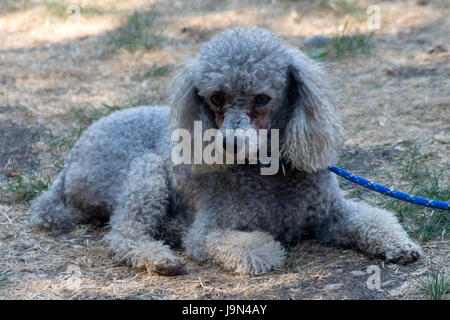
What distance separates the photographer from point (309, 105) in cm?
289


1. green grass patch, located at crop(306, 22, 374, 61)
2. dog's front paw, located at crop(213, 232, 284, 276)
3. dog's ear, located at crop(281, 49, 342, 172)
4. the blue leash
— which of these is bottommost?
dog's front paw, located at crop(213, 232, 284, 276)

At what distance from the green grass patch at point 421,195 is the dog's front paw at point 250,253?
82cm

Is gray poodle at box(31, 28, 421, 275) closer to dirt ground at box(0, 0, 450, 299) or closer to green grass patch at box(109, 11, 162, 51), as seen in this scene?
dirt ground at box(0, 0, 450, 299)

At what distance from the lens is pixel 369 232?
3004mm

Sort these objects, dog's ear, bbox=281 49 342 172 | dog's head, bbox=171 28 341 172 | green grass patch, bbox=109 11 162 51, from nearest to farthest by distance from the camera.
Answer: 1. dog's head, bbox=171 28 341 172
2. dog's ear, bbox=281 49 342 172
3. green grass patch, bbox=109 11 162 51

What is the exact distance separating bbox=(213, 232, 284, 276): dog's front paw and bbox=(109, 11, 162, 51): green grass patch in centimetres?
401

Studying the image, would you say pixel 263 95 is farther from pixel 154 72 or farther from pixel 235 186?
pixel 154 72

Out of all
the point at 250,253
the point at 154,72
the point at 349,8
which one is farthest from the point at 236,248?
Answer: the point at 349,8

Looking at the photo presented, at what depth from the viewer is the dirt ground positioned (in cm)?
280

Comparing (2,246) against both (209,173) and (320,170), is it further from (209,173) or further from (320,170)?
(320,170)

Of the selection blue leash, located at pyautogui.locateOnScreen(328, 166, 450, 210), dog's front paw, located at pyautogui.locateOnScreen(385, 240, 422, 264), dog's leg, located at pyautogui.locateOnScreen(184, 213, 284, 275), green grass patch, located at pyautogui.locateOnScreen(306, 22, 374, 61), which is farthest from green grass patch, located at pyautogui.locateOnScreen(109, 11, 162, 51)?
dog's front paw, located at pyautogui.locateOnScreen(385, 240, 422, 264)

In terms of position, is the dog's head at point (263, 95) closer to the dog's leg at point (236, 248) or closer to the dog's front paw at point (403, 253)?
the dog's leg at point (236, 248)

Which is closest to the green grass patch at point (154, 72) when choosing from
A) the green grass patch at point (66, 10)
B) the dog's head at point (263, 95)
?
the green grass patch at point (66, 10)

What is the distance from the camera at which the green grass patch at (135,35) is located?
21.5 ft
